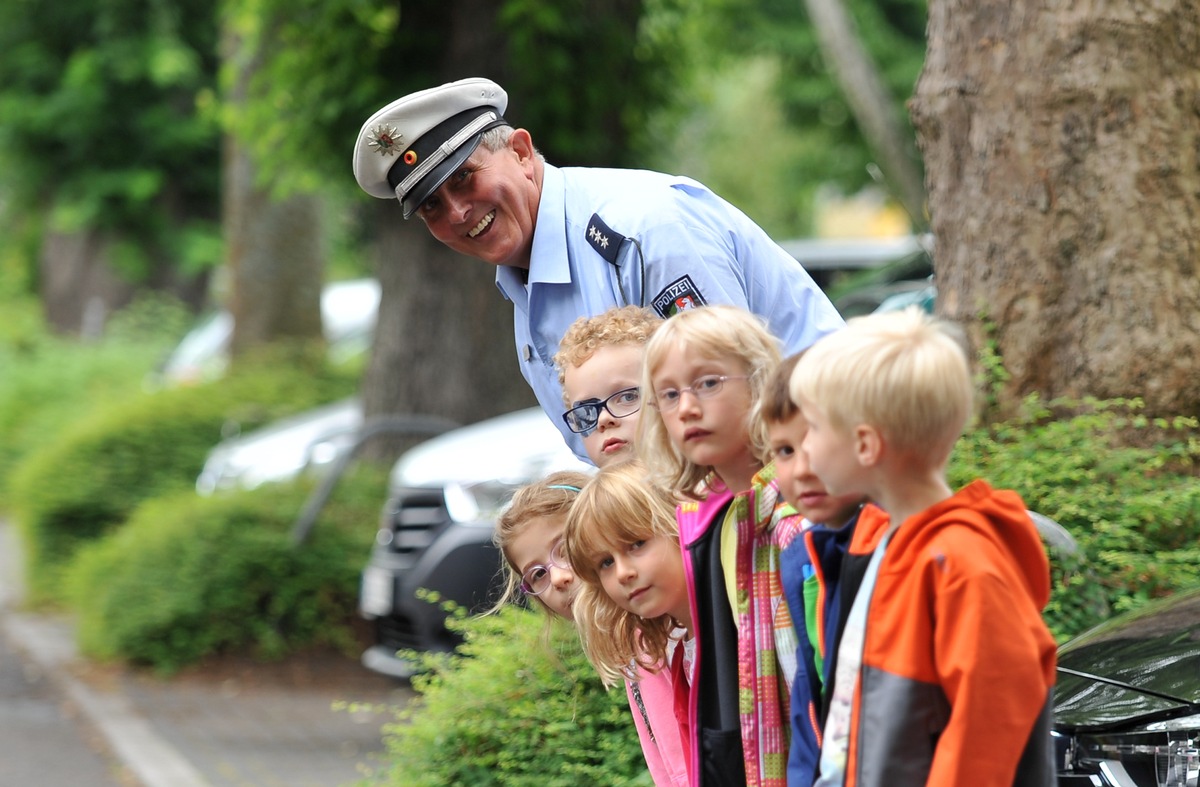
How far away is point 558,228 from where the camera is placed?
3.26 m

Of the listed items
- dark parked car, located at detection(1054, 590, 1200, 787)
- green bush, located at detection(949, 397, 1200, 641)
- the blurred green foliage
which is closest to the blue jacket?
dark parked car, located at detection(1054, 590, 1200, 787)

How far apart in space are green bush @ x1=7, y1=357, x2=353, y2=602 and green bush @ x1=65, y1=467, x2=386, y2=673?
227 centimetres

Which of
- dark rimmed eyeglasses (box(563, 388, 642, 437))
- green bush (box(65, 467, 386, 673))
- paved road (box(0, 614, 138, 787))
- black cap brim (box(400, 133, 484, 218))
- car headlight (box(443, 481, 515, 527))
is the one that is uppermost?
black cap brim (box(400, 133, 484, 218))

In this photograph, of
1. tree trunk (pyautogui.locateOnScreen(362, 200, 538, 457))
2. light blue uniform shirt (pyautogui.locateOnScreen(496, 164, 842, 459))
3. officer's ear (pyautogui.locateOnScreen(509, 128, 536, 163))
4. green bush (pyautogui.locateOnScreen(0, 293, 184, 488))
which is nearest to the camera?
light blue uniform shirt (pyautogui.locateOnScreen(496, 164, 842, 459))

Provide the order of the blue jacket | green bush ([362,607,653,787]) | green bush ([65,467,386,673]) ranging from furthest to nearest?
green bush ([65,467,386,673]), green bush ([362,607,653,787]), the blue jacket

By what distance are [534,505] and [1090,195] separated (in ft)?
7.82

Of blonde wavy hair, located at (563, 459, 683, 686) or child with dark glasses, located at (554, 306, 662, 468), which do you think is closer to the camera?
blonde wavy hair, located at (563, 459, 683, 686)

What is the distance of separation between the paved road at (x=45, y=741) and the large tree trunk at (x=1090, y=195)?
413 centimetres

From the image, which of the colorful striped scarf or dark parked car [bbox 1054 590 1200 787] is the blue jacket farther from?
dark parked car [bbox 1054 590 1200 787]

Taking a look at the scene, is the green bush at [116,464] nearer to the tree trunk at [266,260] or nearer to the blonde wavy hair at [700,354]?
the tree trunk at [266,260]

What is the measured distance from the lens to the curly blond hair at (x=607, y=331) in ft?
9.40

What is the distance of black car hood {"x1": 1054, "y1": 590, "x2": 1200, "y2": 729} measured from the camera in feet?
9.84

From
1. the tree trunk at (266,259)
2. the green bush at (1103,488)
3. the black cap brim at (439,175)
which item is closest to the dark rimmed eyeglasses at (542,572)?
the black cap brim at (439,175)

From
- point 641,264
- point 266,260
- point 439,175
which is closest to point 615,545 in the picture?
point 641,264
